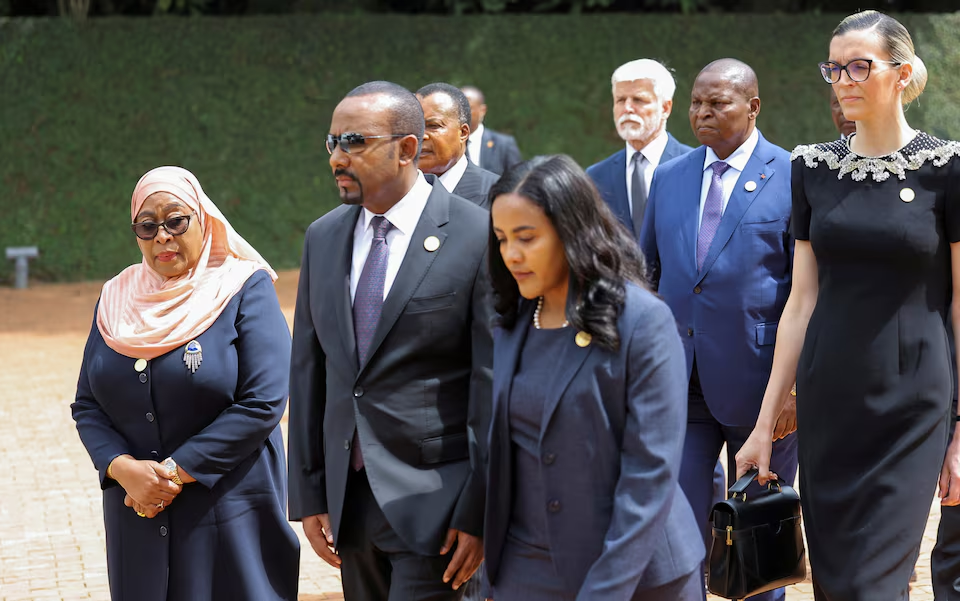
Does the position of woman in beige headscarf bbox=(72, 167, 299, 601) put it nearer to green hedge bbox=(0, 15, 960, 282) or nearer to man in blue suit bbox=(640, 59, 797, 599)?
man in blue suit bbox=(640, 59, 797, 599)

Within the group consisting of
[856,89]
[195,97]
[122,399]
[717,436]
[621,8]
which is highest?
[621,8]

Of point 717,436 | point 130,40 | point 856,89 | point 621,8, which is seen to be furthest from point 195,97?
point 856,89

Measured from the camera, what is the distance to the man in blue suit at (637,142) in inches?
283

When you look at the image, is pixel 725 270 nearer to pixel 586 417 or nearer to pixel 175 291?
pixel 175 291

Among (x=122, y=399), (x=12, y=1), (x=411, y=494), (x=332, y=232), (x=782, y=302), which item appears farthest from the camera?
(x=12, y=1)

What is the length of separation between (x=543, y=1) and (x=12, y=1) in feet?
26.2

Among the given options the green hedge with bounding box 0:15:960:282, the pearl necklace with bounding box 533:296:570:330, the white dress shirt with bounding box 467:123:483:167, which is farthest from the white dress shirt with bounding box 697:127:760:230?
the green hedge with bounding box 0:15:960:282

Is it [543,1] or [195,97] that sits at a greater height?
[543,1]

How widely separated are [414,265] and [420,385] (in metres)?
0.36

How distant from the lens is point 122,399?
4480mm

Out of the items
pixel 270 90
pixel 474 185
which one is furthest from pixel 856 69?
pixel 270 90

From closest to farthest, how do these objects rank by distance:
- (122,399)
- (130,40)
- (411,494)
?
(411,494)
(122,399)
(130,40)

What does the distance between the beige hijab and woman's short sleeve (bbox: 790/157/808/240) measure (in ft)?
5.97

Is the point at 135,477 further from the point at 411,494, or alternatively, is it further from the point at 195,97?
the point at 195,97
